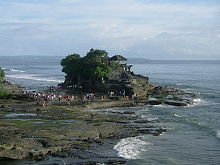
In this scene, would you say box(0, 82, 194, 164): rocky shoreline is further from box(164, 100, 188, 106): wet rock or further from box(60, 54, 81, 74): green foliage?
box(60, 54, 81, 74): green foliage

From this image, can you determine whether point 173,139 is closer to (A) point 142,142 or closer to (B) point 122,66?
(A) point 142,142

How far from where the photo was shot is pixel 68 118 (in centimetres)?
3859

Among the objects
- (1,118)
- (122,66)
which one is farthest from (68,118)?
(122,66)

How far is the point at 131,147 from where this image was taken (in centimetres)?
2833

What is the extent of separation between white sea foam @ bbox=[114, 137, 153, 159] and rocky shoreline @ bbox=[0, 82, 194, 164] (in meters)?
0.85

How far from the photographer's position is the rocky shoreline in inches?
1001

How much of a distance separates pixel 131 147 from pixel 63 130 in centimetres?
742

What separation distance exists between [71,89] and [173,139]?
40.2 m

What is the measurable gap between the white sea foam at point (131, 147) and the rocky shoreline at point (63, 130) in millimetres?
853

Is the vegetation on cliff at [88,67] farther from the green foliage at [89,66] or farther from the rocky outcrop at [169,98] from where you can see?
the rocky outcrop at [169,98]

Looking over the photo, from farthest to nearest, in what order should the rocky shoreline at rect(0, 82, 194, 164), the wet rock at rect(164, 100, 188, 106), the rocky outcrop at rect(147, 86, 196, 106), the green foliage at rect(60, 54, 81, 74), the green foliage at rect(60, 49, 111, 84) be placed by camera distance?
the green foliage at rect(60, 54, 81, 74)
the green foliage at rect(60, 49, 111, 84)
the rocky outcrop at rect(147, 86, 196, 106)
the wet rock at rect(164, 100, 188, 106)
the rocky shoreline at rect(0, 82, 194, 164)

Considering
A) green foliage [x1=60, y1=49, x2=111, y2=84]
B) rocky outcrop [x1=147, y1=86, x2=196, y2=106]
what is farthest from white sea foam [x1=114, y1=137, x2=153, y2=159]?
green foliage [x1=60, y1=49, x2=111, y2=84]

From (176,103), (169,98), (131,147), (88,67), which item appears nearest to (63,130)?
(131,147)

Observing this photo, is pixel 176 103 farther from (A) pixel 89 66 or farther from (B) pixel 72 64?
(B) pixel 72 64
